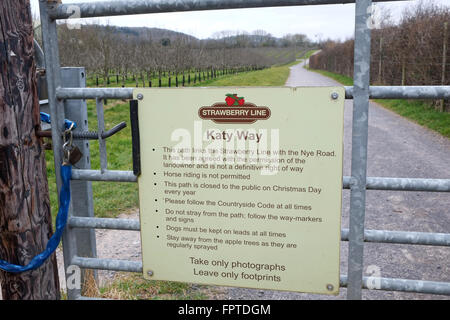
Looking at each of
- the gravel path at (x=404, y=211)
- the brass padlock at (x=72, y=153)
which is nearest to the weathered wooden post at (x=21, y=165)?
the brass padlock at (x=72, y=153)

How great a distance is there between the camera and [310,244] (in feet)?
6.34

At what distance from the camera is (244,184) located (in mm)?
1927

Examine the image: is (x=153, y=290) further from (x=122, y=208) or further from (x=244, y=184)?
(x=122, y=208)

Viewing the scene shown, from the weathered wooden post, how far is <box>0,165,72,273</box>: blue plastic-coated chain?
2.0 inches

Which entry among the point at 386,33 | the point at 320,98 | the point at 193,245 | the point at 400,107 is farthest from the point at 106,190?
the point at 386,33

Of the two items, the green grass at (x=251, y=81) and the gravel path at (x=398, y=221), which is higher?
the green grass at (x=251, y=81)

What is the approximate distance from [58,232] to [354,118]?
1.46 metres

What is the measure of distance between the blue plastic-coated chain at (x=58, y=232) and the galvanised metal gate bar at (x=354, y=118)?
0.24ft

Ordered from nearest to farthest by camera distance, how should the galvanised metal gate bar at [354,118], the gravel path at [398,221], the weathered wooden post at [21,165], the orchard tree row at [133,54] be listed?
the galvanised metal gate bar at [354,118] → the weathered wooden post at [21,165] → the gravel path at [398,221] → the orchard tree row at [133,54]

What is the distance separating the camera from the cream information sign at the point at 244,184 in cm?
185

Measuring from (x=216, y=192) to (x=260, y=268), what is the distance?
0.40m

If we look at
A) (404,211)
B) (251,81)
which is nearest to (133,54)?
(251,81)

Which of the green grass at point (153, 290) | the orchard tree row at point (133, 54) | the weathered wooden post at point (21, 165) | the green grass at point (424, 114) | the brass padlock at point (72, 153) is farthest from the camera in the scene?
the orchard tree row at point (133, 54)

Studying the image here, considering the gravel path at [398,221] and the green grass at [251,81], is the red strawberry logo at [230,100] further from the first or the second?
the green grass at [251,81]
